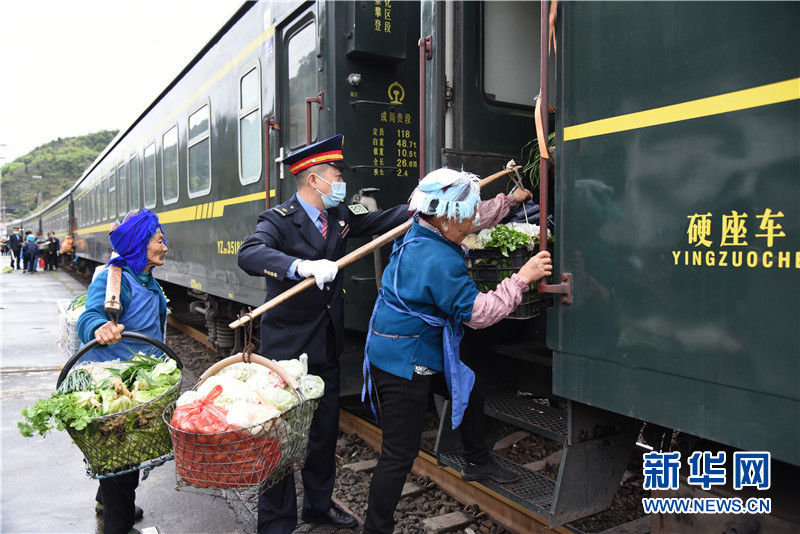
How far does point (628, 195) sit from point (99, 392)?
7.15 feet

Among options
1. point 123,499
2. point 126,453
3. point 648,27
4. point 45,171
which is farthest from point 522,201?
point 45,171

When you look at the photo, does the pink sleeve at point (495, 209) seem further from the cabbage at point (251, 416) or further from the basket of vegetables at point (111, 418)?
the basket of vegetables at point (111, 418)

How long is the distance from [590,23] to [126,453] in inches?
95.6

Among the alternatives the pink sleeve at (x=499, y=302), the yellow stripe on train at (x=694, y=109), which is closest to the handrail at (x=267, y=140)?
the pink sleeve at (x=499, y=302)

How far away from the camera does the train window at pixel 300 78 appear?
443cm

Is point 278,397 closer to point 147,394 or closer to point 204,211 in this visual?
point 147,394

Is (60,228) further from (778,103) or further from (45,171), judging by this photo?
(45,171)

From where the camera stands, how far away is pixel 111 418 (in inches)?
95.5

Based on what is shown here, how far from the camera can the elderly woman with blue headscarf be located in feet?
8.27

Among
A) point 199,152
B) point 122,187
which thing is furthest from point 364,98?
point 122,187

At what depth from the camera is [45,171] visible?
357ft

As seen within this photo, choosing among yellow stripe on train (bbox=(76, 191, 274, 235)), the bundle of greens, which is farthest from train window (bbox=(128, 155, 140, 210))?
the bundle of greens

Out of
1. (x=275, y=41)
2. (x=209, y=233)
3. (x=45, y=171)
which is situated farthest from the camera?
(x=45, y=171)

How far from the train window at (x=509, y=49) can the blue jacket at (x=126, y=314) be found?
2.20m
